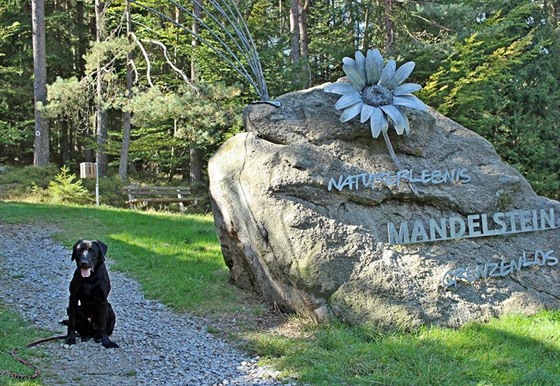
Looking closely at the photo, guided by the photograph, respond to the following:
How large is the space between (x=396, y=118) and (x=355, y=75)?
0.75 metres

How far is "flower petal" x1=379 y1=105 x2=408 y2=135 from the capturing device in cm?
642

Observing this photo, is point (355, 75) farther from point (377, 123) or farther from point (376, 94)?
point (377, 123)

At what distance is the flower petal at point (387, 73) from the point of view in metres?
6.59

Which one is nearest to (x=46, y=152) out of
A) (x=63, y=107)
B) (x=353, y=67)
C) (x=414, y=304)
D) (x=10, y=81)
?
(x=63, y=107)

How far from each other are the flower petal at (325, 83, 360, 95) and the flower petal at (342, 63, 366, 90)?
0.24 feet

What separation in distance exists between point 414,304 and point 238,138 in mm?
3056

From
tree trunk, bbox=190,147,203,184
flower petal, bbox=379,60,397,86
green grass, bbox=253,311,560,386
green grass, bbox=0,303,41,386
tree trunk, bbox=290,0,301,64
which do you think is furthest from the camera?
tree trunk, bbox=190,147,203,184

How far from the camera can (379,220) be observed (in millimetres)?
6316

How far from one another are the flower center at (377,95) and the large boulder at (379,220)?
1.13ft

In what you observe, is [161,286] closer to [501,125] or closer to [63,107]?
[63,107]

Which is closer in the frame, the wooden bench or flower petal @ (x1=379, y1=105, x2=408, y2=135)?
flower petal @ (x1=379, y1=105, x2=408, y2=135)

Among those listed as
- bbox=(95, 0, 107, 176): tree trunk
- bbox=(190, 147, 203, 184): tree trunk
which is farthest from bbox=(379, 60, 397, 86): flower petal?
bbox=(95, 0, 107, 176): tree trunk

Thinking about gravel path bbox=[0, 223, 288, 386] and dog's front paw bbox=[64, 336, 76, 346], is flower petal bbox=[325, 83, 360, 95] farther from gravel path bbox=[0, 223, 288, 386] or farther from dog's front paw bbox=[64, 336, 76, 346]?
dog's front paw bbox=[64, 336, 76, 346]

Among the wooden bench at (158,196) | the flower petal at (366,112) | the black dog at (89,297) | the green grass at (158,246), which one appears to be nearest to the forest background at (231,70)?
the wooden bench at (158,196)
